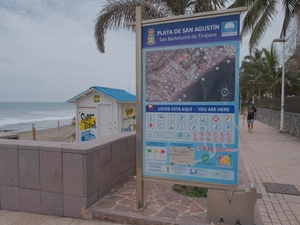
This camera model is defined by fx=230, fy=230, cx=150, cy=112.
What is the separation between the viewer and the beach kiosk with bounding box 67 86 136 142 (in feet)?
24.0

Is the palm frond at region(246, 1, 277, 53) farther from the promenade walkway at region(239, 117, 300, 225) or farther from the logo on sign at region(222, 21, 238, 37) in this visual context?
the logo on sign at region(222, 21, 238, 37)

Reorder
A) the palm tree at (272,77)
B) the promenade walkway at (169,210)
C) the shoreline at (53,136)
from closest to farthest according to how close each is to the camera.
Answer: the promenade walkway at (169,210)
the shoreline at (53,136)
the palm tree at (272,77)

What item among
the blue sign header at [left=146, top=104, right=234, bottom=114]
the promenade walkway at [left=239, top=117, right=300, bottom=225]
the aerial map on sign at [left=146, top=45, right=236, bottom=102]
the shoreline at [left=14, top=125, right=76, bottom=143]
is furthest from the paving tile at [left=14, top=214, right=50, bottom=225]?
the shoreline at [left=14, top=125, right=76, bottom=143]

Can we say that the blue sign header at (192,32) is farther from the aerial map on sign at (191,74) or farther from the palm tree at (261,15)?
the palm tree at (261,15)

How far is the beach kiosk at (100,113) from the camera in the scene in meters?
7.30

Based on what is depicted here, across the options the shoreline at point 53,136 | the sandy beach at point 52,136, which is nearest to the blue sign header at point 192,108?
the shoreline at point 53,136

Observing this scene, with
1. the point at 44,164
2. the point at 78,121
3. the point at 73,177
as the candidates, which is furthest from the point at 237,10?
the point at 78,121

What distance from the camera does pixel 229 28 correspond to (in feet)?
9.30

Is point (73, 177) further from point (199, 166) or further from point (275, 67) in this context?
point (275, 67)

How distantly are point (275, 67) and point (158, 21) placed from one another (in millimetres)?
24486

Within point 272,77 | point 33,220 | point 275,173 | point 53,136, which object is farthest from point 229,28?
point 272,77

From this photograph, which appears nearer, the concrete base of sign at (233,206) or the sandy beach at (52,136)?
the concrete base of sign at (233,206)

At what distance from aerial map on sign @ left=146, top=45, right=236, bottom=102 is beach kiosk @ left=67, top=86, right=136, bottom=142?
3.98 meters

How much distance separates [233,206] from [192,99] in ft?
4.98
